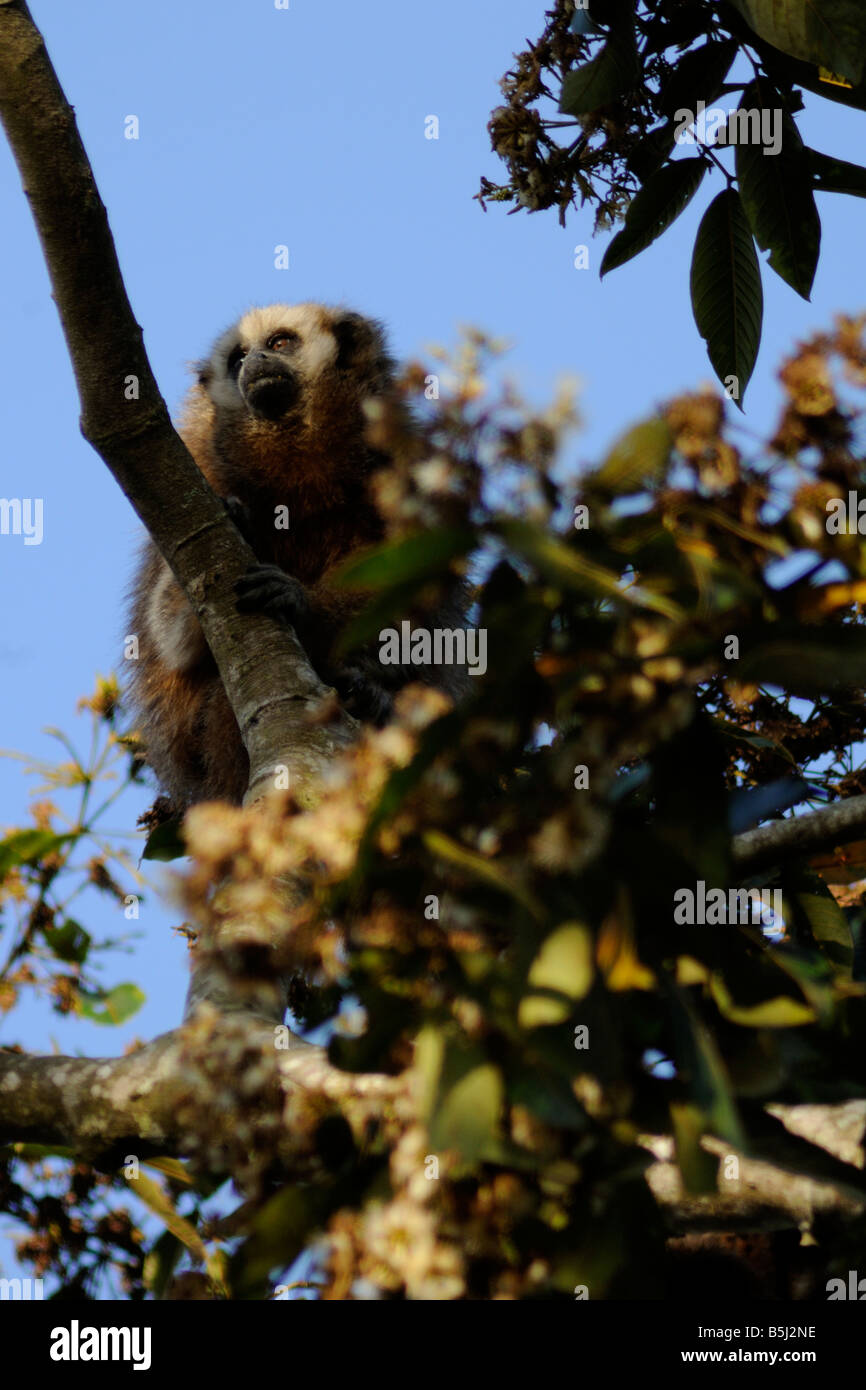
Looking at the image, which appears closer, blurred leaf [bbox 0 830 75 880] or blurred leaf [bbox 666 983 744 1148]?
blurred leaf [bbox 666 983 744 1148]

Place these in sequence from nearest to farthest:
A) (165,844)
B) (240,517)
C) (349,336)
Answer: (165,844) → (240,517) → (349,336)

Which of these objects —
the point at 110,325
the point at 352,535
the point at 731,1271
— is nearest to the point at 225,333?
the point at 352,535

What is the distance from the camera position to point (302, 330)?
22.0ft

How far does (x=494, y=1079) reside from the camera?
1488mm

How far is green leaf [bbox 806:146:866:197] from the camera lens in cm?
352

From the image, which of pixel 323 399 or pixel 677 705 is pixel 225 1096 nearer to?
pixel 677 705

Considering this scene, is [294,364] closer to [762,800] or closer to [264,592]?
[264,592]

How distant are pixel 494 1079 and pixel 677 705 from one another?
426mm

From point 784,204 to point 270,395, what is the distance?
3.07m

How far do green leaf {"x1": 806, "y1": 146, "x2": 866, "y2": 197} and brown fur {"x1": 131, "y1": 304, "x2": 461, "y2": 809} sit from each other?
2.24 metres

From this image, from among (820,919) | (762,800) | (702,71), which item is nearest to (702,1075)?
(762,800)

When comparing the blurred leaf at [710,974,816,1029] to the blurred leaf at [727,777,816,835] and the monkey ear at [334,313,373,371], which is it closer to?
the blurred leaf at [727,777,816,835]

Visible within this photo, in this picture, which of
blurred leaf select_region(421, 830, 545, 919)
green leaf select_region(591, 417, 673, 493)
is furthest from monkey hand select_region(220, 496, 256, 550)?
blurred leaf select_region(421, 830, 545, 919)

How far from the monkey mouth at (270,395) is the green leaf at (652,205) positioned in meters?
2.65
